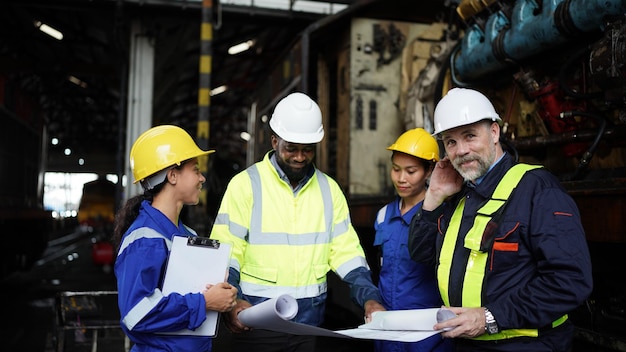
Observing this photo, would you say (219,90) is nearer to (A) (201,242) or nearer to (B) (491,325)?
(A) (201,242)

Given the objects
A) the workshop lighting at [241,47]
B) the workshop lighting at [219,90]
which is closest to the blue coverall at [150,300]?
the workshop lighting at [241,47]

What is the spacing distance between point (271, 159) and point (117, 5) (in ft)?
25.5

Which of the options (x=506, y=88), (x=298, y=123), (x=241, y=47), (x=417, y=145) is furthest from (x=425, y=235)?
(x=241, y=47)

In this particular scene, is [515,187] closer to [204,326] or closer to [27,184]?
[204,326]

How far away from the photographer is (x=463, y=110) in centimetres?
224

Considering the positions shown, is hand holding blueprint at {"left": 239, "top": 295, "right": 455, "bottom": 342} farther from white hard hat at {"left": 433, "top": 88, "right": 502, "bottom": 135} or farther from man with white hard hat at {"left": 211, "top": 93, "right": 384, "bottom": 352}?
white hard hat at {"left": 433, "top": 88, "right": 502, "bottom": 135}

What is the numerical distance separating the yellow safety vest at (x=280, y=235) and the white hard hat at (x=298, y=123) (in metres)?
0.19

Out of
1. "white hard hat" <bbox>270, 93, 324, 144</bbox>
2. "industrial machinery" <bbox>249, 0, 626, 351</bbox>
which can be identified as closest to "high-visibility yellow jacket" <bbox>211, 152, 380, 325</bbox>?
"white hard hat" <bbox>270, 93, 324, 144</bbox>

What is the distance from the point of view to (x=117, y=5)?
31.0 ft

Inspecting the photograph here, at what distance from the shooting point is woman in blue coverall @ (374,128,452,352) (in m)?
2.97

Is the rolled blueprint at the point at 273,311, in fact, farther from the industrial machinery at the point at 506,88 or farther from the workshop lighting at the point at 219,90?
the workshop lighting at the point at 219,90

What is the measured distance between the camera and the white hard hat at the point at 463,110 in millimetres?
2225

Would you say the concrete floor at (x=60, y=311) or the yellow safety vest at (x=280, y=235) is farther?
the concrete floor at (x=60, y=311)

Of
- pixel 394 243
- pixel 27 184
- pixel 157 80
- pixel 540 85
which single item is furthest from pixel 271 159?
pixel 157 80
